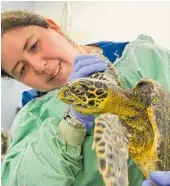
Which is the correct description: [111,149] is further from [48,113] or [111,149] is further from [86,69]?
[48,113]

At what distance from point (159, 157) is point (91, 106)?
117mm

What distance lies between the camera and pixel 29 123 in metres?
0.78

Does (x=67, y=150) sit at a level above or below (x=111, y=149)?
below

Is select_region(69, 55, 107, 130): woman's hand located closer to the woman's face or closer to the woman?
the woman

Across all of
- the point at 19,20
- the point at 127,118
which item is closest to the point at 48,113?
the point at 19,20

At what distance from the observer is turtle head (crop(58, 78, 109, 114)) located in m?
0.41

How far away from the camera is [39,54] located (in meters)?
0.71

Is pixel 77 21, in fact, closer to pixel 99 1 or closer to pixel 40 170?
pixel 99 1

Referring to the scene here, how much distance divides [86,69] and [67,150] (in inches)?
7.3

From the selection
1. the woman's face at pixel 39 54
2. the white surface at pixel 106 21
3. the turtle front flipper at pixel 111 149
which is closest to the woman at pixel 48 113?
the woman's face at pixel 39 54

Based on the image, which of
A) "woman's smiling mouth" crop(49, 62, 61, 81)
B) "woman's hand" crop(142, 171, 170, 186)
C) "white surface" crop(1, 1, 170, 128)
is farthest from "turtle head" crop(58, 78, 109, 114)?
"white surface" crop(1, 1, 170, 128)

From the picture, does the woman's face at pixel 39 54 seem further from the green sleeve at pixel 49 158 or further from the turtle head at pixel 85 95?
the turtle head at pixel 85 95

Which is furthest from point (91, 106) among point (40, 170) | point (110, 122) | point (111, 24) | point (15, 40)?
point (111, 24)

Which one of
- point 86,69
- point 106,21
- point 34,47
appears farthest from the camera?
point 106,21
